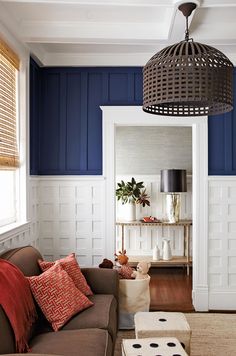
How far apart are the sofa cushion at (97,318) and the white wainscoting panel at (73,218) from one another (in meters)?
1.32

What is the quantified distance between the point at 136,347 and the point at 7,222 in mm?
1729

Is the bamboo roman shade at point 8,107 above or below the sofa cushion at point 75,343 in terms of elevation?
above

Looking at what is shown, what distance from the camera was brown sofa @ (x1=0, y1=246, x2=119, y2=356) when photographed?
6.84ft

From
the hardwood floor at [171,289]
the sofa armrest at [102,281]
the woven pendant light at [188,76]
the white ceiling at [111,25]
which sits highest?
the white ceiling at [111,25]

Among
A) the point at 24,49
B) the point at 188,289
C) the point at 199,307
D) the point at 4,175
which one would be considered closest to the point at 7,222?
the point at 4,175

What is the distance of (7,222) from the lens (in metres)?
3.44

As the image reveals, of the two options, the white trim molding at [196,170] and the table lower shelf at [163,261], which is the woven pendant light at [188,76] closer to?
the white trim molding at [196,170]

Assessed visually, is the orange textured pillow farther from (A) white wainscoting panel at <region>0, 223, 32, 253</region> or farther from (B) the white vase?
(B) the white vase

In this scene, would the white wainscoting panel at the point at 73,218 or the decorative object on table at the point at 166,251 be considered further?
the decorative object on table at the point at 166,251

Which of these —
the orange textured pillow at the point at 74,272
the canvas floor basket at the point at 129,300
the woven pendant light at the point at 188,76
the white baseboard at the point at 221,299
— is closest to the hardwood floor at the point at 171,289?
the white baseboard at the point at 221,299

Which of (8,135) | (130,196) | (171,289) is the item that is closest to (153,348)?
(8,135)

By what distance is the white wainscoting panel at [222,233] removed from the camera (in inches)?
165

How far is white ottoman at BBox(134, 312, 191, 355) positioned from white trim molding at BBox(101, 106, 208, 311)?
150 centimetres

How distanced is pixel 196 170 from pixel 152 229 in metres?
2.08
